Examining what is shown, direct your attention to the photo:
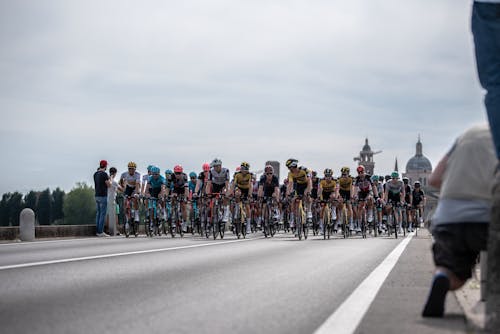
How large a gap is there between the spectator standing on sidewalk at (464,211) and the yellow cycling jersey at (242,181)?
16.7 metres

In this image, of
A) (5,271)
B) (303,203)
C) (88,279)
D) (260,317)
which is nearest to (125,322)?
(260,317)

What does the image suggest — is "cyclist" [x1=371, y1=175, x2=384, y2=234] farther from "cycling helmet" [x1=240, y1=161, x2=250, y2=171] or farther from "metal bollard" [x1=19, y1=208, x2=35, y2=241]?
"metal bollard" [x1=19, y1=208, x2=35, y2=241]

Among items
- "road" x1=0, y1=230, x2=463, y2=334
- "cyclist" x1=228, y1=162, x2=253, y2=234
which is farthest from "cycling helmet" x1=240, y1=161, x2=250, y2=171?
"road" x1=0, y1=230, x2=463, y2=334

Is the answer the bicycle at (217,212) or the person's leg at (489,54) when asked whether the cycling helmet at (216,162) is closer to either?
the bicycle at (217,212)

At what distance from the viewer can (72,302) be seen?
6.82 metres

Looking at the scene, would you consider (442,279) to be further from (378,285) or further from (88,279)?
(88,279)

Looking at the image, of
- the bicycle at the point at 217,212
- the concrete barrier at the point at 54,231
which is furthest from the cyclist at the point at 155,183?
the bicycle at the point at 217,212

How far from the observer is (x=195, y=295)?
746cm

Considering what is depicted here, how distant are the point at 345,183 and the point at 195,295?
60.5 feet

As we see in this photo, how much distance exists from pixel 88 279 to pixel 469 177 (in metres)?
4.44

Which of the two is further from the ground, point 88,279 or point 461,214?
point 461,214

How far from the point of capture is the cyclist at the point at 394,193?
84.6 feet

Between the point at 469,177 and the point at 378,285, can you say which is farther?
the point at 378,285

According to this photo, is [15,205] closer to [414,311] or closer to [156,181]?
[156,181]
